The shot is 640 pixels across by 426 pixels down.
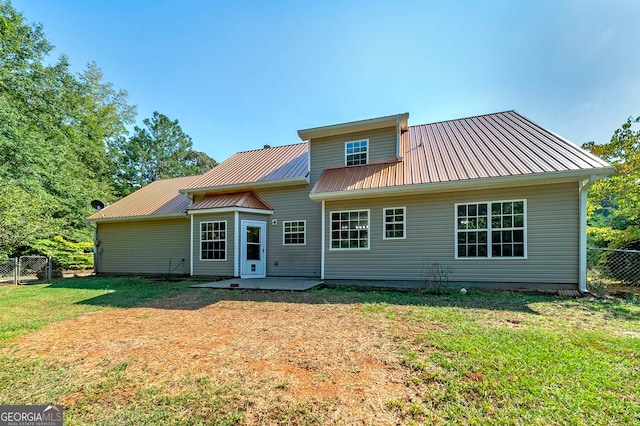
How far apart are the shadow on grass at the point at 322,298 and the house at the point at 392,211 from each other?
3.34 ft

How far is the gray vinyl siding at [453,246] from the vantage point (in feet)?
24.8

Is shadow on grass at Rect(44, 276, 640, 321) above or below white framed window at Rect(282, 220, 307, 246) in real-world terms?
below

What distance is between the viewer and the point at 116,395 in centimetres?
290

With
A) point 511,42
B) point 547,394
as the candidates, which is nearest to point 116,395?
point 547,394

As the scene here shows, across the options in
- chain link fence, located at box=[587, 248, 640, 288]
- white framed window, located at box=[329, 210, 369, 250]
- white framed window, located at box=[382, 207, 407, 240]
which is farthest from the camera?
white framed window, located at box=[329, 210, 369, 250]

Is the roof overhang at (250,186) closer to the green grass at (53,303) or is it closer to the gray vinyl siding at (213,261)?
the gray vinyl siding at (213,261)

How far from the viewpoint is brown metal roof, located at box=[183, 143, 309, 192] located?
1178 cm

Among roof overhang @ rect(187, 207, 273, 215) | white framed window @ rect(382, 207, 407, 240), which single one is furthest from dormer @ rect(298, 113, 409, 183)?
roof overhang @ rect(187, 207, 273, 215)

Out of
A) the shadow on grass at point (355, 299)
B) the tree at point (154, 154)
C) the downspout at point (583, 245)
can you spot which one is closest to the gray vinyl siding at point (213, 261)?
the shadow on grass at point (355, 299)

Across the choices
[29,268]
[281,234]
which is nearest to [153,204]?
[29,268]

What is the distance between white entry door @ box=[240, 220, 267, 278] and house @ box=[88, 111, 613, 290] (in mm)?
43

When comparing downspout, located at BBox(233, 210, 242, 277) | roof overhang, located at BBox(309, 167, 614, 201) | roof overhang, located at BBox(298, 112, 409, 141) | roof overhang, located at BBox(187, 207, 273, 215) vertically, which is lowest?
downspout, located at BBox(233, 210, 242, 277)

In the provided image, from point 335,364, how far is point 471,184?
21.5 ft

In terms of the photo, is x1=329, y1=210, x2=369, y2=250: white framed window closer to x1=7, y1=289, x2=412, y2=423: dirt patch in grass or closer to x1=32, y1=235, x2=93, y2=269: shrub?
x1=7, y1=289, x2=412, y2=423: dirt patch in grass
